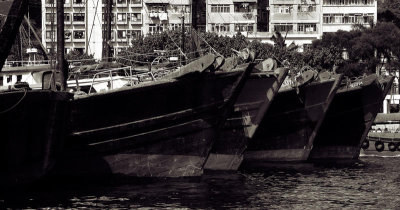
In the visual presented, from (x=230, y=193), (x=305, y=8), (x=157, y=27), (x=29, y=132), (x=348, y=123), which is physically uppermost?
(x=305, y=8)

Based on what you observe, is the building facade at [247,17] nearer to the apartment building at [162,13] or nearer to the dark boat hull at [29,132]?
the apartment building at [162,13]

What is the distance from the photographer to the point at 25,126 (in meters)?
32.8

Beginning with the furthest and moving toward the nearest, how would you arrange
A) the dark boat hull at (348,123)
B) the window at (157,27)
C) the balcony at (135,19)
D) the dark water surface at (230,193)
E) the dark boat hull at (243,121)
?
the balcony at (135,19), the window at (157,27), the dark boat hull at (348,123), the dark boat hull at (243,121), the dark water surface at (230,193)

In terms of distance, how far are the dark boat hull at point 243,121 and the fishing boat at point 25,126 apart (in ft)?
35.5

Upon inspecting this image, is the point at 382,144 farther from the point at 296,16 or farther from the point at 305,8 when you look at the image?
the point at 305,8

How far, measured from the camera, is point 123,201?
105 ft

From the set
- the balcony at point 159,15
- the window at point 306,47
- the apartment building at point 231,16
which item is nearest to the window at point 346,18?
the window at point 306,47

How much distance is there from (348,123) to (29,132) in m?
26.9

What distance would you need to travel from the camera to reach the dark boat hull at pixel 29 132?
32188 mm

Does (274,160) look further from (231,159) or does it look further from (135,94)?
(135,94)

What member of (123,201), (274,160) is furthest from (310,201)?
(274,160)

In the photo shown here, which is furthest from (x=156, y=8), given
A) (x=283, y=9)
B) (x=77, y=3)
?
(x=283, y=9)

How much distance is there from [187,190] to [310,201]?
14.6 feet

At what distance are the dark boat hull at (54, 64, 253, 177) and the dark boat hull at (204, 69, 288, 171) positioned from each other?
4182mm
